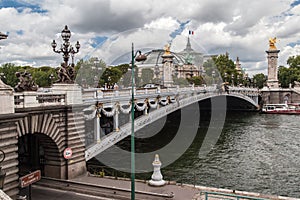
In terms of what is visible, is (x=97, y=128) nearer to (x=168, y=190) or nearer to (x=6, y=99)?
(x=168, y=190)

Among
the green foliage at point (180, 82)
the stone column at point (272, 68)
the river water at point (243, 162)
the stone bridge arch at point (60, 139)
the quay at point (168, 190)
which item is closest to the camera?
the quay at point (168, 190)

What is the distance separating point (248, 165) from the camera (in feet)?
84.5

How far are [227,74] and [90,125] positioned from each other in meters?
70.4

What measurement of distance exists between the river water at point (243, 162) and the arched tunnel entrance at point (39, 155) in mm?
6529

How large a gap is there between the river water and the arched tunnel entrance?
21.4 ft

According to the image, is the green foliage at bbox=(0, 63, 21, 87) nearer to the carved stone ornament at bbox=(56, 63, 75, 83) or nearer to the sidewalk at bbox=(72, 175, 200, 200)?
the carved stone ornament at bbox=(56, 63, 75, 83)

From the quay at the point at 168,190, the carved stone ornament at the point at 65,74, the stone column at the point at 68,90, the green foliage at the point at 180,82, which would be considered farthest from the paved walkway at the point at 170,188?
the green foliage at the point at 180,82

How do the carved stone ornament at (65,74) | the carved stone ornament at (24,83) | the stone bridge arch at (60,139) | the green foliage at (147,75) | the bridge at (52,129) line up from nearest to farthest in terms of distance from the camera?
the bridge at (52,129) < the carved stone ornament at (24,83) < the stone bridge arch at (60,139) < the carved stone ornament at (65,74) < the green foliage at (147,75)

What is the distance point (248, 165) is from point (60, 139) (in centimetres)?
1533

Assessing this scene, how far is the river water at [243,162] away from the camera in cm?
2099

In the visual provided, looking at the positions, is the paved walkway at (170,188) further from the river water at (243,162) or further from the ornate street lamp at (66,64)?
the ornate street lamp at (66,64)

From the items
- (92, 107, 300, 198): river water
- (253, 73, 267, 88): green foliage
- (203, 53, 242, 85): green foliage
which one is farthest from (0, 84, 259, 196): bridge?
(253, 73, 267, 88): green foliage

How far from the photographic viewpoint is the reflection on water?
20.9 m

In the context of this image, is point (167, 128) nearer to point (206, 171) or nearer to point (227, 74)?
point (206, 171)
